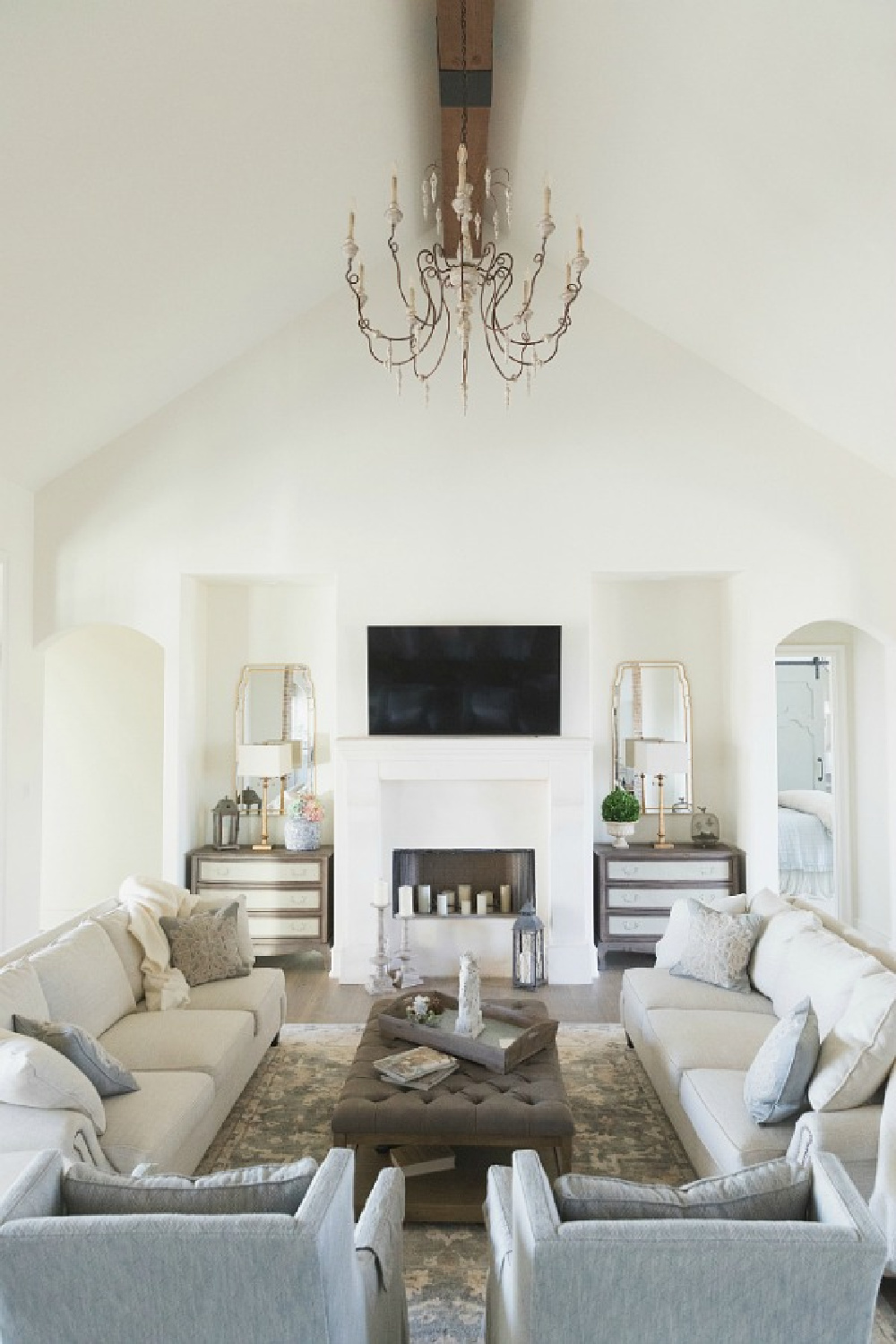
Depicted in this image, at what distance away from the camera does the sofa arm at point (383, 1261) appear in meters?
2.21

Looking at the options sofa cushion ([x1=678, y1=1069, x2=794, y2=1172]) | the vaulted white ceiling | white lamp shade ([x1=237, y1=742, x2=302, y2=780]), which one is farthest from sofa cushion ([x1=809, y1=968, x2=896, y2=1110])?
white lamp shade ([x1=237, y1=742, x2=302, y2=780])

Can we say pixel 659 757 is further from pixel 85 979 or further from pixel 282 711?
pixel 85 979

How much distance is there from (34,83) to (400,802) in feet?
14.5

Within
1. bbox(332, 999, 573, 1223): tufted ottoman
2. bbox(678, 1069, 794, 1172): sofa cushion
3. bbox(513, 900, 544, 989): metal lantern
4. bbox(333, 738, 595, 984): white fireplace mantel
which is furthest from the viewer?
bbox(333, 738, 595, 984): white fireplace mantel

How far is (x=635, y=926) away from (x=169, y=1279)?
4995 mm

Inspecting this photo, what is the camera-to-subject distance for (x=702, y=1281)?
179 cm

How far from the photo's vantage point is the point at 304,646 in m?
7.07

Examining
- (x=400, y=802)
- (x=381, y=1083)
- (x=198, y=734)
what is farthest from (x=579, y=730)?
(x=381, y=1083)

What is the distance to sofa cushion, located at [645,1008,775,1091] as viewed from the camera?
3717 mm

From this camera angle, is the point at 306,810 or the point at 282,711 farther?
the point at 282,711

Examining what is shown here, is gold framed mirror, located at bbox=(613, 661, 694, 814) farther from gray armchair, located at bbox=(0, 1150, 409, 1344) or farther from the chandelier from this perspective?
gray armchair, located at bbox=(0, 1150, 409, 1344)

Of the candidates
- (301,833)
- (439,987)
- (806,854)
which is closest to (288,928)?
(301,833)

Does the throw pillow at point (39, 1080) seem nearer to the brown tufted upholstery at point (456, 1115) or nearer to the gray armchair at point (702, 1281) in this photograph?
the brown tufted upholstery at point (456, 1115)

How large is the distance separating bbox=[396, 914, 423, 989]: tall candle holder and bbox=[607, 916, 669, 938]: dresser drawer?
4.29ft
